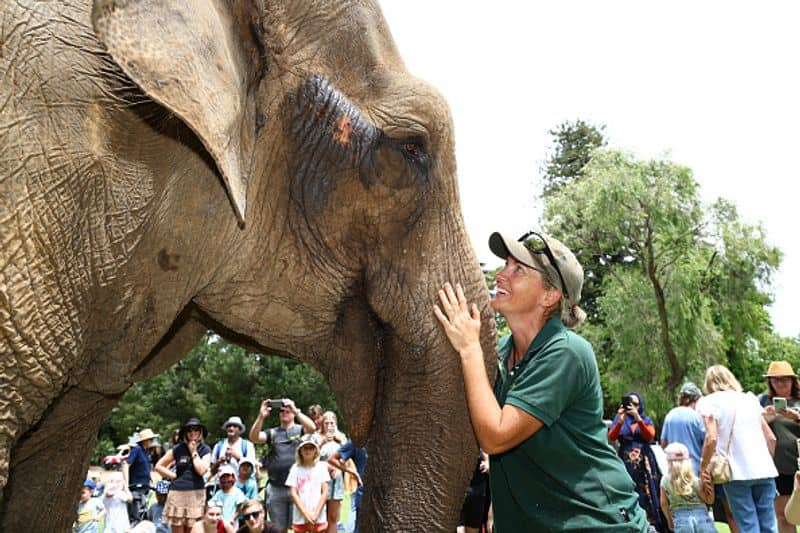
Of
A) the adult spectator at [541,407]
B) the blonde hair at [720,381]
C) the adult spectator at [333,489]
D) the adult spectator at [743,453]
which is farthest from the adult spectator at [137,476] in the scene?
the adult spectator at [541,407]

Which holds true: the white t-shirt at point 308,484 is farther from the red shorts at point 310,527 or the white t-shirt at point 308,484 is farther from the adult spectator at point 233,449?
the adult spectator at point 233,449

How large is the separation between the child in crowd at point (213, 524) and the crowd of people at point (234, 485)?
0.4 inches

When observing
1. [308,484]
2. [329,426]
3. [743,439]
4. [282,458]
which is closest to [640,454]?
[743,439]

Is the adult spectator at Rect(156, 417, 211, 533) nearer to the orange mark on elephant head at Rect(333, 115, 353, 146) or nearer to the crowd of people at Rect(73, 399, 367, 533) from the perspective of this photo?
the crowd of people at Rect(73, 399, 367, 533)

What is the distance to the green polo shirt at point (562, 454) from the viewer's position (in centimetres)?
285

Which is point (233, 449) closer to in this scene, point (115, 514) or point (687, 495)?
point (115, 514)

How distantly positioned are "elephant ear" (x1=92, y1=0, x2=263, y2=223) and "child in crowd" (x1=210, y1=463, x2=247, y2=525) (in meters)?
7.78

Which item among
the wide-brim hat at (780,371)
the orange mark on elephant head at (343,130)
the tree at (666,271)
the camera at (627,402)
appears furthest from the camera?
the tree at (666,271)

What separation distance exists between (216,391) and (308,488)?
35079mm

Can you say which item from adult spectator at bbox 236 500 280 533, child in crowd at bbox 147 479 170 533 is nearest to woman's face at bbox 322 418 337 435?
child in crowd at bbox 147 479 170 533

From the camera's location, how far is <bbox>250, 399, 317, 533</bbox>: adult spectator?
10391 mm

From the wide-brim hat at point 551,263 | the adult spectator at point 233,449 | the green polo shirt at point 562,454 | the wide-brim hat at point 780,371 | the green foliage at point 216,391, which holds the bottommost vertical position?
the green polo shirt at point 562,454

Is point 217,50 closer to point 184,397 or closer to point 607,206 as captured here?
point 607,206

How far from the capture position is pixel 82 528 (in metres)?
9.52
